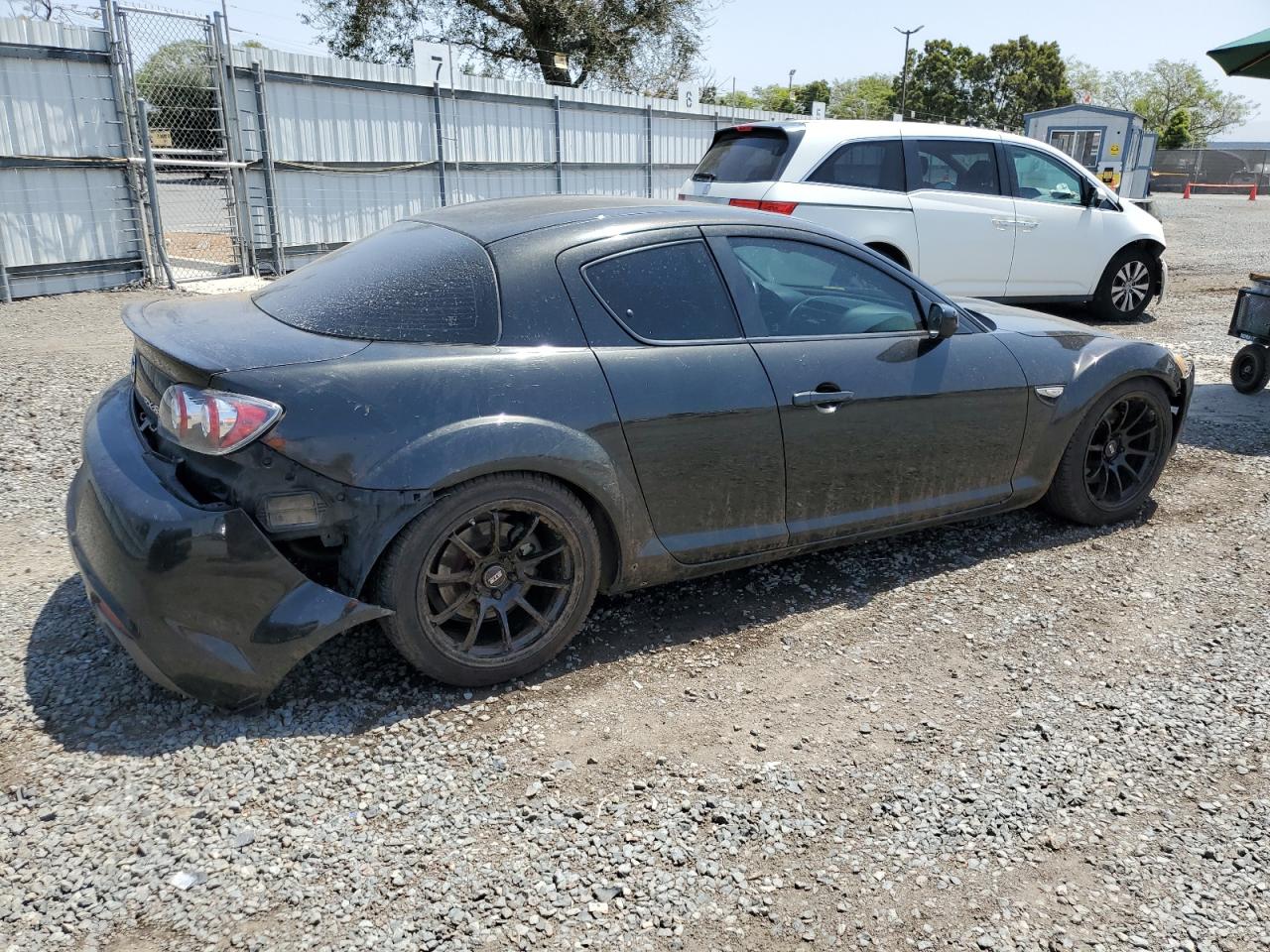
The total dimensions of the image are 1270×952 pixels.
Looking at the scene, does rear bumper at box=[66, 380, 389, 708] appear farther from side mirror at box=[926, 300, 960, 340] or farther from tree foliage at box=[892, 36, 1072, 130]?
tree foliage at box=[892, 36, 1072, 130]

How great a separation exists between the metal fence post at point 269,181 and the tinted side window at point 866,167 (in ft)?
21.7

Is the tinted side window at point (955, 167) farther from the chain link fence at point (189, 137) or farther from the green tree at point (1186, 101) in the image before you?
the green tree at point (1186, 101)

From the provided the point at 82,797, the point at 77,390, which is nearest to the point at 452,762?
the point at 82,797

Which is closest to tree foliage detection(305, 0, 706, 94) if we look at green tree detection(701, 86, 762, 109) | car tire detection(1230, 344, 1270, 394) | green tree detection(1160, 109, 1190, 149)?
green tree detection(701, 86, 762, 109)

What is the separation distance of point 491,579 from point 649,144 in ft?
51.8

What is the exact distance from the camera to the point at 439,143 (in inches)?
533

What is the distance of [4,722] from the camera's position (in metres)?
2.94

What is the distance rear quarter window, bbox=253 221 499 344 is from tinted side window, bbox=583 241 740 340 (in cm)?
41

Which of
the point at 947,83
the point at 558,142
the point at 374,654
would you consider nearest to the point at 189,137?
the point at 558,142

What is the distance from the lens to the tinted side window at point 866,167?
8.24 m

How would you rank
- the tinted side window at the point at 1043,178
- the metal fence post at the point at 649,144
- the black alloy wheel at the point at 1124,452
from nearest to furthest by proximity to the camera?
the black alloy wheel at the point at 1124,452 < the tinted side window at the point at 1043,178 < the metal fence post at the point at 649,144

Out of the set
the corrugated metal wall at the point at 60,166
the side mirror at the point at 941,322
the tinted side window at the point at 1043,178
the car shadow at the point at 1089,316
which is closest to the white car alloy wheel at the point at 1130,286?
the car shadow at the point at 1089,316

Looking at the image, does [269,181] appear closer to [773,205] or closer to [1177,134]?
[773,205]

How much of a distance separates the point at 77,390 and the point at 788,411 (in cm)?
515
